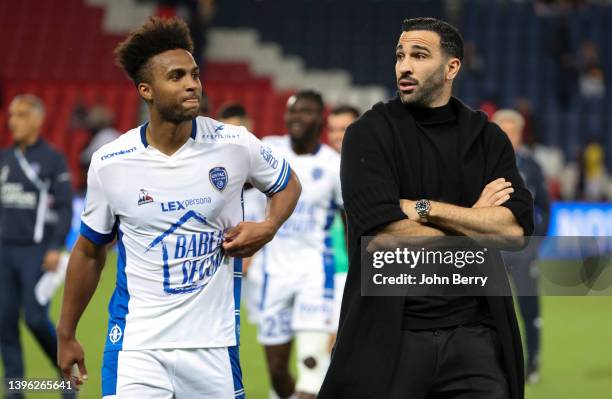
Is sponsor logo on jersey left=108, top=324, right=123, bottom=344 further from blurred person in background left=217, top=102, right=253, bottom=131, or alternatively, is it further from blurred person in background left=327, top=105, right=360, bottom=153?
blurred person in background left=217, top=102, right=253, bottom=131

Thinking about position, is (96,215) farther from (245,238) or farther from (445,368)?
(445,368)

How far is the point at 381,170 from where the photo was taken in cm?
497

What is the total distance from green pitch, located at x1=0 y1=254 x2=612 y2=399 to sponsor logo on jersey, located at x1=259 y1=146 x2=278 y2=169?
4.53 m

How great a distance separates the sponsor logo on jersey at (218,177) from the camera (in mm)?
5281

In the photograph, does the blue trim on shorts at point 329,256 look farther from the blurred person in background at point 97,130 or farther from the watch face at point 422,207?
the blurred person in background at point 97,130

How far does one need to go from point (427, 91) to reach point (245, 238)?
3.57ft

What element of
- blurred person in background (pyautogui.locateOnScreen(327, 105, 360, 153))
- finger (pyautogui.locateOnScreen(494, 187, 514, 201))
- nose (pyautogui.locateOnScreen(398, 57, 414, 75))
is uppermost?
blurred person in background (pyautogui.locateOnScreen(327, 105, 360, 153))

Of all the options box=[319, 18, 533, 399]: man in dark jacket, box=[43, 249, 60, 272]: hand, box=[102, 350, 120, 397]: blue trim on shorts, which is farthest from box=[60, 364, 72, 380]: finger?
box=[43, 249, 60, 272]: hand

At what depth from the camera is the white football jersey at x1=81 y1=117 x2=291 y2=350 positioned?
5168mm

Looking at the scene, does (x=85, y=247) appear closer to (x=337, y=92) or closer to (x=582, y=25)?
(x=337, y=92)

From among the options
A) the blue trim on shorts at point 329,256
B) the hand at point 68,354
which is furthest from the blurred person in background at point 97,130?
the hand at point 68,354

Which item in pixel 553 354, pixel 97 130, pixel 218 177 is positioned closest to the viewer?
pixel 218 177

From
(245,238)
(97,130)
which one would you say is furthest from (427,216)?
(97,130)

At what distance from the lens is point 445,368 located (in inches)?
191
